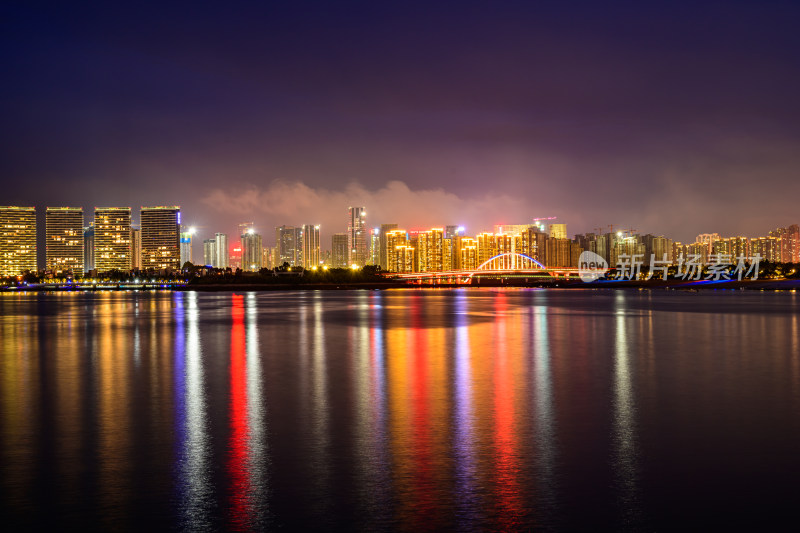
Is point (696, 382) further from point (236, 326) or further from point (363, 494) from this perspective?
point (236, 326)

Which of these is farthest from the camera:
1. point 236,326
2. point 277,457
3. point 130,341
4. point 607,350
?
point 236,326

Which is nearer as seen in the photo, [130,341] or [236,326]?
[130,341]

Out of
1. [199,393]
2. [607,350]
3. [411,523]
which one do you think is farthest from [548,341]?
[411,523]

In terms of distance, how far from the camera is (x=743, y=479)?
8.68 m

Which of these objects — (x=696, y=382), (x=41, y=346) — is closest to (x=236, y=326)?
(x=41, y=346)

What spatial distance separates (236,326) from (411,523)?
33.2 metres

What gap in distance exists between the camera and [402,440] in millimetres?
10938

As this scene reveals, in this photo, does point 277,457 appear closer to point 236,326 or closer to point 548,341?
point 548,341

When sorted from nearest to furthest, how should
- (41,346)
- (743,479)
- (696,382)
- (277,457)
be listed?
Result: (743,479), (277,457), (696,382), (41,346)

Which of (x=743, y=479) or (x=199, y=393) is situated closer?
(x=743, y=479)

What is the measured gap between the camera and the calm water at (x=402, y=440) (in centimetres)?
763

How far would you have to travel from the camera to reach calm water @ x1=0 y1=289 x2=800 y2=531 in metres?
7.63

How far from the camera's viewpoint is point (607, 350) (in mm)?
24953

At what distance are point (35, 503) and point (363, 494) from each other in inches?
146
